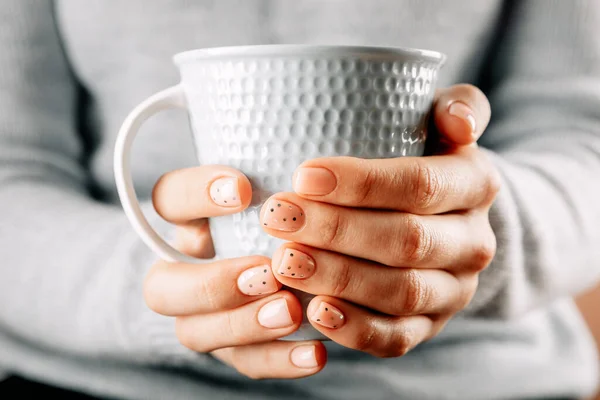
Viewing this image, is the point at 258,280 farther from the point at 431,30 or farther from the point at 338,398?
the point at 431,30

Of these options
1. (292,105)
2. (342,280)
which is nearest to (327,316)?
(342,280)

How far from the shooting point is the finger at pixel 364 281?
1.09 ft

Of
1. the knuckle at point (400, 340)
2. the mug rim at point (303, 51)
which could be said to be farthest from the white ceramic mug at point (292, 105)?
the knuckle at point (400, 340)

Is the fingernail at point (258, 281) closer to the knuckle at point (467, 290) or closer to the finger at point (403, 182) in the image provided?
the finger at point (403, 182)

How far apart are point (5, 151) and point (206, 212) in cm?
39

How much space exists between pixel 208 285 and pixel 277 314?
0.06 m

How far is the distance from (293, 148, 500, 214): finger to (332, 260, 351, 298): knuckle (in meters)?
0.04

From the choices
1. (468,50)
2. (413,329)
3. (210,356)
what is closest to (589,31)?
(468,50)

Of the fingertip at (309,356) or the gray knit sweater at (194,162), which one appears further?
the gray knit sweater at (194,162)

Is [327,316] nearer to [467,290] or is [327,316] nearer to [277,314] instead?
[277,314]

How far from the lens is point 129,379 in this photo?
597 millimetres

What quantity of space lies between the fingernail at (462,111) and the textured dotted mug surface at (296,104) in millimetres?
44

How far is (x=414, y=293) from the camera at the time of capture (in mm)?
380

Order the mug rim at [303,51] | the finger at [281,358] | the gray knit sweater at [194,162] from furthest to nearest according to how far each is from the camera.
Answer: the gray knit sweater at [194,162] → the finger at [281,358] → the mug rim at [303,51]
